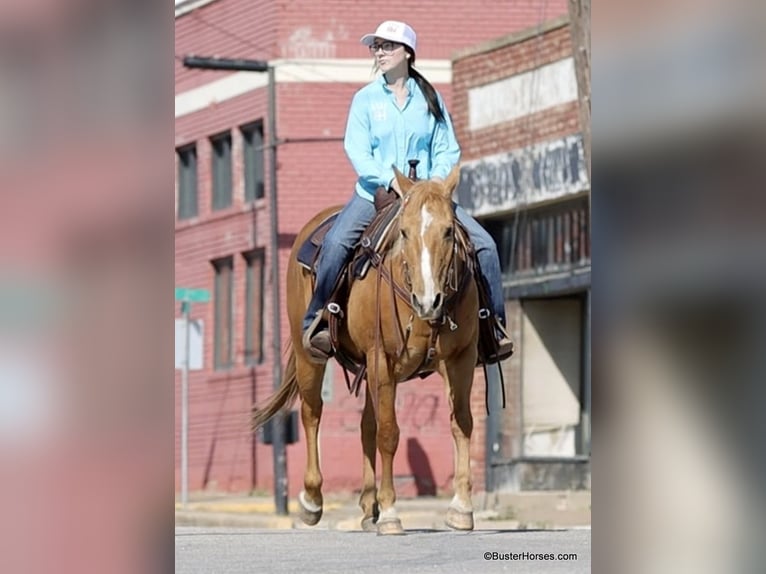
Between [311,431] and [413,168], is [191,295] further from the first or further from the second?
[413,168]

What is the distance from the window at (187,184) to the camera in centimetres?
1083

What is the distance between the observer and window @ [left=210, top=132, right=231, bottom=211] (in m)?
11.1

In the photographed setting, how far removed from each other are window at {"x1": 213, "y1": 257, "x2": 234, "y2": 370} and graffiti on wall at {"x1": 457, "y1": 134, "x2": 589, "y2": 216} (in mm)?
2130

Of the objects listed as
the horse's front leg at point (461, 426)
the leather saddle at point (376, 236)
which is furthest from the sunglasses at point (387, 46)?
the horse's front leg at point (461, 426)

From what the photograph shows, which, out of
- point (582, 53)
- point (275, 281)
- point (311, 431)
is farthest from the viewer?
point (582, 53)

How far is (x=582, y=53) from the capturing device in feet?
37.0

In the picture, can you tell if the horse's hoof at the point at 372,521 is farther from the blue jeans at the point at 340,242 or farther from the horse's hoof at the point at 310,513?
the blue jeans at the point at 340,242

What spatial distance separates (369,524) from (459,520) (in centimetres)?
38

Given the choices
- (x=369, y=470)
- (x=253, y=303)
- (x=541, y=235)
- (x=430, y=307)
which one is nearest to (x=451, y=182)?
(x=430, y=307)

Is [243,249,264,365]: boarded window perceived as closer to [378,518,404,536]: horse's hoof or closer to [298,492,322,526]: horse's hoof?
[298,492,322,526]: horse's hoof

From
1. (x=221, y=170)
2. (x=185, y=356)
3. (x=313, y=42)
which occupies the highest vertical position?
(x=313, y=42)

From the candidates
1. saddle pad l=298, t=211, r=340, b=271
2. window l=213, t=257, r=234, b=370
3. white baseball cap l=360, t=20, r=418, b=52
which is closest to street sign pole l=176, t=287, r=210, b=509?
window l=213, t=257, r=234, b=370

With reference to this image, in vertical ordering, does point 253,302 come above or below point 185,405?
above
